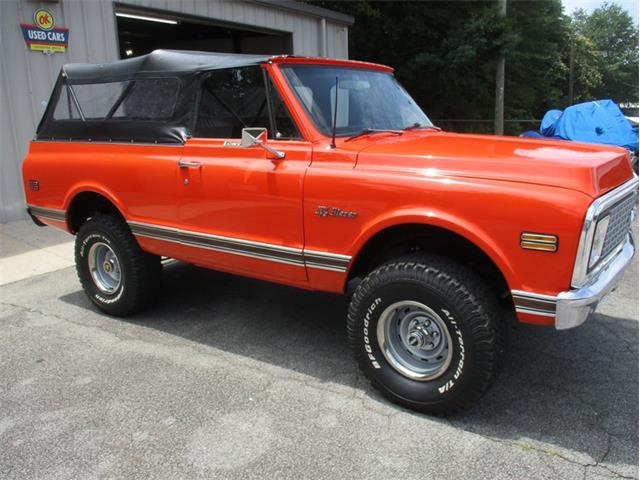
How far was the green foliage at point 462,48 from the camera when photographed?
18.5 meters

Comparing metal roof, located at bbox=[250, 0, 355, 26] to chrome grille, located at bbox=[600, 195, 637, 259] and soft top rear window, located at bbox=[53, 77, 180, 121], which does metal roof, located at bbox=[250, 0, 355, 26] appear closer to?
soft top rear window, located at bbox=[53, 77, 180, 121]

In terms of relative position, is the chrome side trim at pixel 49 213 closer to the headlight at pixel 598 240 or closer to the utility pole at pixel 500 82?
the headlight at pixel 598 240

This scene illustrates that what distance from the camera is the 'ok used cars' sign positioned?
7.43m

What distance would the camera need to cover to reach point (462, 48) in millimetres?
18375

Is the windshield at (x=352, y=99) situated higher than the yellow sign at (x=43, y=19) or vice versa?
the yellow sign at (x=43, y=19)

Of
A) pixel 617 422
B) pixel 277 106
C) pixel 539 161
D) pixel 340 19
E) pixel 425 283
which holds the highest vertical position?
pixel 340 19

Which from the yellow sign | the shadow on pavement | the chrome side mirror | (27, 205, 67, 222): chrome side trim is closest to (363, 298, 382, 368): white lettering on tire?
the shadow on pavement

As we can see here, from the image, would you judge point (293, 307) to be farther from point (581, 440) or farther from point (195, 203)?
point (581, 440)

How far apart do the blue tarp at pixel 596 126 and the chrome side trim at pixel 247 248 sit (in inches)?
341

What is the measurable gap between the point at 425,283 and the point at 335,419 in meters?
0.89

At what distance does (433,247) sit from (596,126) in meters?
9.11

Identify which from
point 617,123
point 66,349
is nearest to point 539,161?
point 66,349

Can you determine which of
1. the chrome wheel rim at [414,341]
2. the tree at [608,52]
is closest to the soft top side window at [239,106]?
the chrome wheel rim at [414,341]

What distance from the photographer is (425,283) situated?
2918 mm
